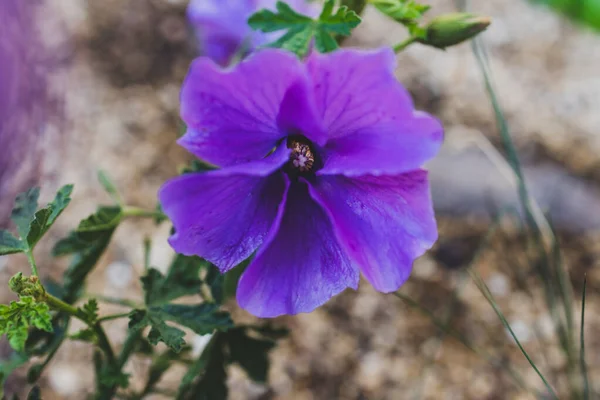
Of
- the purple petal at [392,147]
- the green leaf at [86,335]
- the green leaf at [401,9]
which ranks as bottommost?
the green leaf at [86,335]

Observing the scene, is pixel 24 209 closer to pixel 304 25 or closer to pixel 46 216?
pixel 46 216

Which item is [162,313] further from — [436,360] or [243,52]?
[436,360]

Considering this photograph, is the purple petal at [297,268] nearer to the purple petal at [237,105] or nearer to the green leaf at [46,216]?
the purple petal at [237,105]

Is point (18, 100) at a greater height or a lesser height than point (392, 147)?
lesser

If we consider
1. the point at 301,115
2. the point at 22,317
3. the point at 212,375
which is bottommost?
the point at 212,375

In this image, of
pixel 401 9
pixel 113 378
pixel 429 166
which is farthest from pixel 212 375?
pixel 429 166

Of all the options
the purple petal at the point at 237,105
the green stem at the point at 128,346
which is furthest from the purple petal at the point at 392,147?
the green stem at the point at 128,346

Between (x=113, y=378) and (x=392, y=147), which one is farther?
(x=113, y=378)

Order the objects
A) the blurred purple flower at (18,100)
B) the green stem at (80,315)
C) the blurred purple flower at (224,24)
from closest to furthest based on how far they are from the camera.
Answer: the green stem at (80,315) → the blurred purple flower at (224,24) → the blurred purple flower at (18,100)
